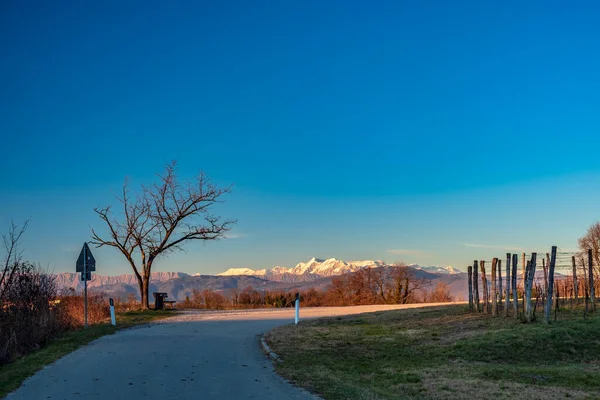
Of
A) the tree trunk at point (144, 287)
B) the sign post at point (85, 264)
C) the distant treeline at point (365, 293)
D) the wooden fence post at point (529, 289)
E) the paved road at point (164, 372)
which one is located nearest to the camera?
the paved road at point (164, 372)

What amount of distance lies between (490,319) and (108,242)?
2213cm

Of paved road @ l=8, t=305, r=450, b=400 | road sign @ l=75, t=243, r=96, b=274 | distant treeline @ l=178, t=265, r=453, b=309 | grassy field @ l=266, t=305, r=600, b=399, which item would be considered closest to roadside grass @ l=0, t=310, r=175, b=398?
paved road @ l=8, t=305, r=450, b=400

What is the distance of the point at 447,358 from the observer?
13.4m

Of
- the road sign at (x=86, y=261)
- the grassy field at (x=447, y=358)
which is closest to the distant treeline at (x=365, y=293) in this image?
the road sign at (x=86, y=261)

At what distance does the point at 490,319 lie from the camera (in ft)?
63.7

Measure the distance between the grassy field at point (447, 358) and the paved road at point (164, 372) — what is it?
77 centimetres

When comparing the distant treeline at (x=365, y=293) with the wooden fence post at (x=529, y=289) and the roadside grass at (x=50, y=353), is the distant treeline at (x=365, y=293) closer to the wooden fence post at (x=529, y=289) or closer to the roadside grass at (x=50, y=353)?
the roadside grass at (x=50, y=353)

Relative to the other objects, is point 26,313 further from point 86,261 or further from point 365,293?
point 365,293

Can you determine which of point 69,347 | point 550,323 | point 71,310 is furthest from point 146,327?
point 550,323

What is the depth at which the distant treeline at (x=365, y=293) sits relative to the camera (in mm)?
A: 41625

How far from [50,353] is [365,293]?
32.3m

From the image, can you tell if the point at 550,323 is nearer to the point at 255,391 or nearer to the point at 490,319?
the point at 490,319

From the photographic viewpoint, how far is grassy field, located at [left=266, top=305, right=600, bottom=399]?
9742 millimetres

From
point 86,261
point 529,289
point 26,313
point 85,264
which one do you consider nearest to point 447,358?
point 529,289
